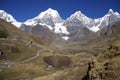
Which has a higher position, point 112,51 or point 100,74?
point 112,51

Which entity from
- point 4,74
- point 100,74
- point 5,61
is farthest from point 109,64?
point 5,61

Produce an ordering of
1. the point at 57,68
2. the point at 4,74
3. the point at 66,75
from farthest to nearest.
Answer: the point at 57,68
the point at 4,74
the point at 66,75

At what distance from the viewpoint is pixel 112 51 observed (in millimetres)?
45719

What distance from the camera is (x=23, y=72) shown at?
159250 millimetres

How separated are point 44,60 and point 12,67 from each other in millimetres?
28321

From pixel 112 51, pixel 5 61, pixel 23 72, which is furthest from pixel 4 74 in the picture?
pixel 112 51

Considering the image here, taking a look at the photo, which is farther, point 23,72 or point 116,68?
point 23,72

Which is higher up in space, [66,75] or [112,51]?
[112,51]

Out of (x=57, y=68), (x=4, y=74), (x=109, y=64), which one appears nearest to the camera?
(x=109, y=64)

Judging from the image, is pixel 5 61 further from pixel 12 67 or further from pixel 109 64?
pixel 109 64

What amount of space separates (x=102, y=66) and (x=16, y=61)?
146686mm

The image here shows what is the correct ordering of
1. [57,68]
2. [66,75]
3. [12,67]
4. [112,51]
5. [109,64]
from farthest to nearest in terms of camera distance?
[57,68], [12,67], [66,75], [112,51], [109,64]

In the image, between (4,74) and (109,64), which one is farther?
(4,74)

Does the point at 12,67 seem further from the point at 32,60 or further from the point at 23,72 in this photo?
the point at 32,60
